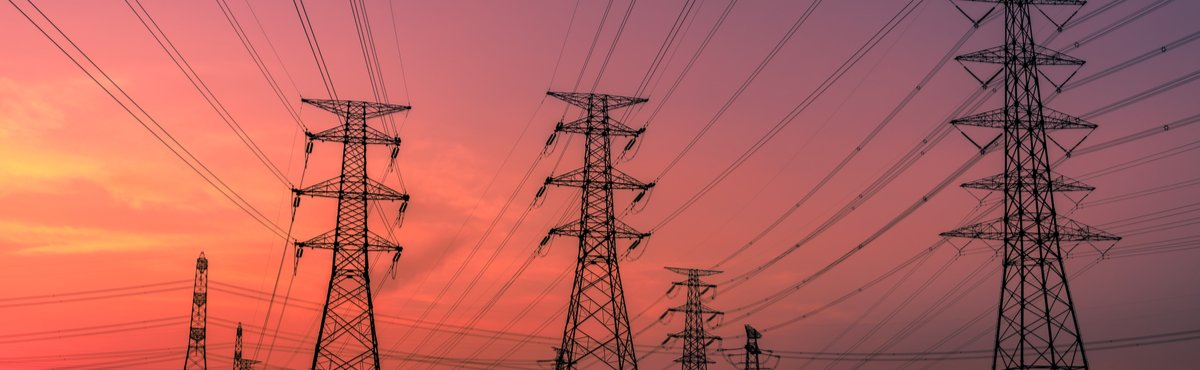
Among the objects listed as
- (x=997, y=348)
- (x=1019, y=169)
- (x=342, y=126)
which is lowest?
(x=997, y=348)

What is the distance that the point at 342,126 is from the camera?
56.4m

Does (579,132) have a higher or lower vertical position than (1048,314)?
higher

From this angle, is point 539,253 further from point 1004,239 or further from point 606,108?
point 1004,239

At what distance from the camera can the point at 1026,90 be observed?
5300 cm

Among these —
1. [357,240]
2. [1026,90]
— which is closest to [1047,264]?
[1026,90]

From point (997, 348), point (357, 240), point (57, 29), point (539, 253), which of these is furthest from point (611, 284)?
point (57, 29)

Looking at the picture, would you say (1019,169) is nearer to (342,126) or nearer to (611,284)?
(611,284)

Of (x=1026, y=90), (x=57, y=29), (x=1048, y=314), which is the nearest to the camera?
(x=57, y=29)

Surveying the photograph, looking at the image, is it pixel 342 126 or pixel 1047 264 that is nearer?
pixel 1047 264

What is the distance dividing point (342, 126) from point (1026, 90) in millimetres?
30494

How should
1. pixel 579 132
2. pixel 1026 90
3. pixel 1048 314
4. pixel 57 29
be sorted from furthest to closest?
1. pixel 579 132
2. pixel 1026 90
3. pixel 1048 314
4. pixel 57 29

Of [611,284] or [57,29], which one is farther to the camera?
[611,284]

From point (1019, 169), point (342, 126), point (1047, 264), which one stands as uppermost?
point (342, 126)

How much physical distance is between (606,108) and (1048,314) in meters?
21.5
